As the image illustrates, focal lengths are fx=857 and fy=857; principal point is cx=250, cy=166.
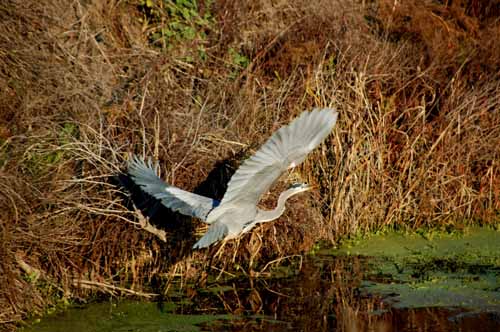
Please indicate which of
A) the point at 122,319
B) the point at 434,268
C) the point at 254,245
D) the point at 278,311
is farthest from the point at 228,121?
the point at 122,319

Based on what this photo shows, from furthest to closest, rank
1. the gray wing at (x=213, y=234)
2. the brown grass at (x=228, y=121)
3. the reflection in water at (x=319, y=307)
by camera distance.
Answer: the brown grass at (x=228, y=121) → the gray wing at (x=213, y=234) → the reflection in water at (x=319, y=307)

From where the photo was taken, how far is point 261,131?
812 centimetres

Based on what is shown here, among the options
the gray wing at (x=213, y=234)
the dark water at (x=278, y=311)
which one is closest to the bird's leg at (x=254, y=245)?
the dark water at (x=278, y=311)

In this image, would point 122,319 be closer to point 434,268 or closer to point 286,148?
point 286,148

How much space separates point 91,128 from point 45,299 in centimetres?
146

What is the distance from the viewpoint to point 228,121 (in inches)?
322

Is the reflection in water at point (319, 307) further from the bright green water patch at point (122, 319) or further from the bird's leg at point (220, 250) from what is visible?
the bird's leg at point (220, 250)

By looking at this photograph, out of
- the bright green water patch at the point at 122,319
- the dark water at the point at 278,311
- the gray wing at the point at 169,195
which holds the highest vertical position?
the gray wing at the point at 169,195

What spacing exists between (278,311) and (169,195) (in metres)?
1.24

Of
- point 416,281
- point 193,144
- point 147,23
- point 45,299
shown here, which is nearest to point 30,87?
point 193,144

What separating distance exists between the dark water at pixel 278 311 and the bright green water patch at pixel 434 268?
105 millimetres

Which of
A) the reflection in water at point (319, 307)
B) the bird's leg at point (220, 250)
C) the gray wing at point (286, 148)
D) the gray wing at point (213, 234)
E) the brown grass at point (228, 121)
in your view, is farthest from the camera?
the bird's leg at point (220, 250)

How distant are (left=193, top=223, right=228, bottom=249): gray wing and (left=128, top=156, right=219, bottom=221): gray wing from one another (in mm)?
112

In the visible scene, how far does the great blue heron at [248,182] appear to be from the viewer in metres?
5.95
